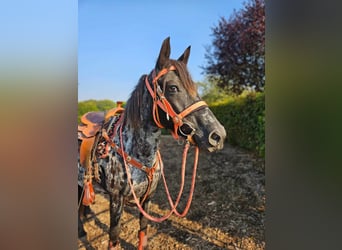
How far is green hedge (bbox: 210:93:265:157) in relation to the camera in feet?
5.94

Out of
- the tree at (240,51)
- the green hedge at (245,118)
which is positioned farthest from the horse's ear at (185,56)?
the green hedge at (245,118)

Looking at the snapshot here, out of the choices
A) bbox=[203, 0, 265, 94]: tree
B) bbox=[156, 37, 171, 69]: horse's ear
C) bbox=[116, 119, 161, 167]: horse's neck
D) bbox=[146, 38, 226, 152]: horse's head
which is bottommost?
bbox=[116, 119, 161, 167]: horse's neck

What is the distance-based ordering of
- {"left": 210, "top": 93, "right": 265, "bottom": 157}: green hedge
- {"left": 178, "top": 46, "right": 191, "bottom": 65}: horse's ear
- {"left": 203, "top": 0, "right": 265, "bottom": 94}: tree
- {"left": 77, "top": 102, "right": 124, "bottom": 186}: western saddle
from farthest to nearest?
{"left": 210, "top": 93, "right": 265, "bottom": 157}: green hedge
{"left": 203, "top": 0, "right": 265, "bottom": 94}: tree
{"left": 77, "top": 102, "right": 124, "bottom": 186}: western saddle
{"left": 178, "top": 46, "right": 191, "bottom": 65}: horse's ear

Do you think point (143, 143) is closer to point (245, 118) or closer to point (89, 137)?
point (89, 137)

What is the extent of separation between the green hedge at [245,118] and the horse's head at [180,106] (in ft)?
3.47

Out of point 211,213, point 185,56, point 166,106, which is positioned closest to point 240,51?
point 185,56

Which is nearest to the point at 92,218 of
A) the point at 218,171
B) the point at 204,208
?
the point at 204,208

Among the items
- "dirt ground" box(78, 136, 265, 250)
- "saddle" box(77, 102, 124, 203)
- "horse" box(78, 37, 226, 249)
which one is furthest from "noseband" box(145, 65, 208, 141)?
"dirt ground" box(78, 136, 265, 250)

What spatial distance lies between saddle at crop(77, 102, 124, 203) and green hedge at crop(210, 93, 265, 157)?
0.99 meters

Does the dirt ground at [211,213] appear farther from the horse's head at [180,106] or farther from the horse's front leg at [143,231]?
the horse's head at [180,106]

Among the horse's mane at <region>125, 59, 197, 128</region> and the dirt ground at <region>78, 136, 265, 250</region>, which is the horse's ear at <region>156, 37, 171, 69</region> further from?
the dirt ground at <region>78, 136, 265, 250</region>

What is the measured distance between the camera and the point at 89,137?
1272 millimetres
